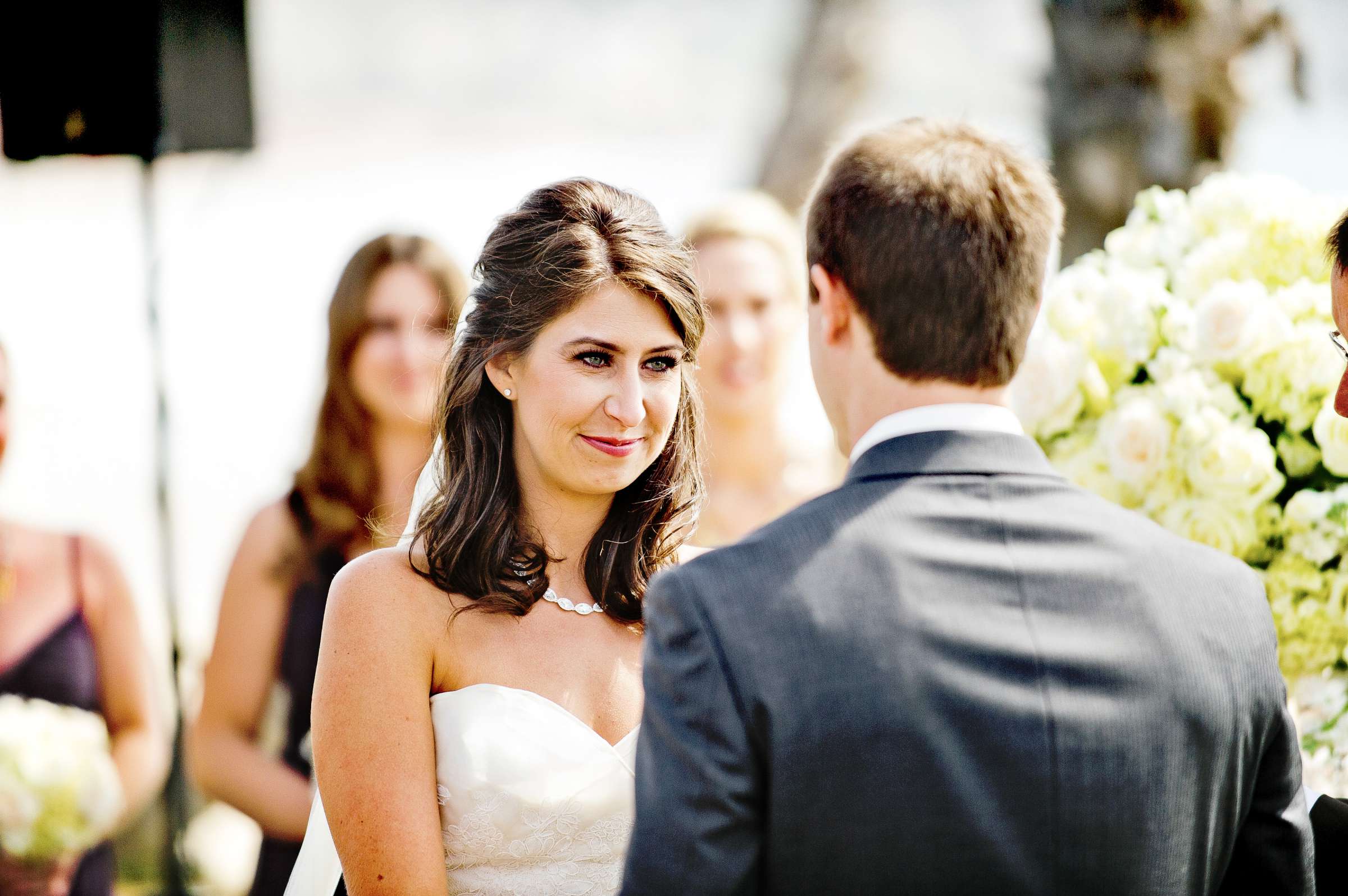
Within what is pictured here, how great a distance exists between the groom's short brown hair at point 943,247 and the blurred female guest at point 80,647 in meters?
3.09

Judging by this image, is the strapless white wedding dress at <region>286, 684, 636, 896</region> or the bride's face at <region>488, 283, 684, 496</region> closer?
the strapless white wedding dress at <region>286, 684, 636, 896</region>

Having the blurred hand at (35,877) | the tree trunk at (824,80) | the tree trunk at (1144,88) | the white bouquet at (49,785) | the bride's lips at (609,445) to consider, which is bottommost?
the blurred hand at (35,877)

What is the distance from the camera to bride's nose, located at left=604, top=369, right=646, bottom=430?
229 cm

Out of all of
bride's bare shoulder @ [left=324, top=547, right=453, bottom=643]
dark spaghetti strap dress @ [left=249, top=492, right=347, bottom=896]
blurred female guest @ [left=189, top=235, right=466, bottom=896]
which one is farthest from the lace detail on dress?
dark spaghetti strap dress @ [left=249, top=492, right=347, bottom=896]

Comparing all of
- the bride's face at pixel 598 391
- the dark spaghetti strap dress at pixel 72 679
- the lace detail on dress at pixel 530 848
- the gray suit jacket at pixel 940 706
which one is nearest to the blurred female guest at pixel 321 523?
the dark spaghetti strap dress at pixel 72 679

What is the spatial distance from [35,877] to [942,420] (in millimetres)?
3179

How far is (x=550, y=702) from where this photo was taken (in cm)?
222

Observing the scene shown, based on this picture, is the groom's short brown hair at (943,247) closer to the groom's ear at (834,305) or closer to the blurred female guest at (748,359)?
the groom's ear at (834,305)

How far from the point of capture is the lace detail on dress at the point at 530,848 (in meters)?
2.15

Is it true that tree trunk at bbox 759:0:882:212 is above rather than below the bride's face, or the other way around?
above

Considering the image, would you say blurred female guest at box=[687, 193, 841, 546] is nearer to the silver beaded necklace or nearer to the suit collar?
the silver beaded necklace

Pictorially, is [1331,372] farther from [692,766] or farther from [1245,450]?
[692,766]

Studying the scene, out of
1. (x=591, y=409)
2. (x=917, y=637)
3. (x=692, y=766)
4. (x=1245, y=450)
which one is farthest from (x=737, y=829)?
(x=1245, y=450)

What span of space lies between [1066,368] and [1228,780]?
105cm
